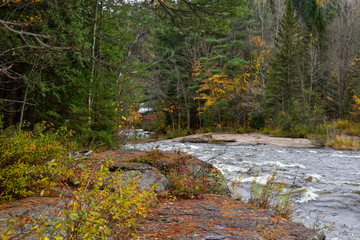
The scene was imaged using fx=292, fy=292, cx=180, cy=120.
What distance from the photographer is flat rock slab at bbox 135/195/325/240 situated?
281 cm

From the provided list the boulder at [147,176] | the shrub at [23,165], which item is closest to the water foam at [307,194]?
the boulder at [147,176]

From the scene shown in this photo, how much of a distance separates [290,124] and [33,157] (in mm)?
19620

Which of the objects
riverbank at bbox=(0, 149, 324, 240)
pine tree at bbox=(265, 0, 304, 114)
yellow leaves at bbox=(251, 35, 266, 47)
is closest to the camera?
riverbank at bbox=(0, 149, 324, 240)

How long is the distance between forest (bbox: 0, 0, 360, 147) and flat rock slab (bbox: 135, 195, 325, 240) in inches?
168

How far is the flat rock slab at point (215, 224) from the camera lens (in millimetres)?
2809

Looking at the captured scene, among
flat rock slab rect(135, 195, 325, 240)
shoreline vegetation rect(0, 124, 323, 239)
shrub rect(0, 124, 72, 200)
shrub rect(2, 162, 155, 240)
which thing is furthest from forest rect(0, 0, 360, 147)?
shrub rect(2, 162, 155, 240)

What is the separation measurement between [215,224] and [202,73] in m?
24.5

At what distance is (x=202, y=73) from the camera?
27016 mm

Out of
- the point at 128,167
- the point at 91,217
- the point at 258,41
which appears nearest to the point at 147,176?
the point at 128,167

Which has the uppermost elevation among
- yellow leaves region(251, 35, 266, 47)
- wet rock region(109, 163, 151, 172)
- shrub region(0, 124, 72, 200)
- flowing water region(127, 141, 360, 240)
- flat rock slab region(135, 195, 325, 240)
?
yellow leaves region(251, 35, 266, 47)

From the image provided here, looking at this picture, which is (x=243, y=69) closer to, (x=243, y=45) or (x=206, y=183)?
(x=243, y=45)

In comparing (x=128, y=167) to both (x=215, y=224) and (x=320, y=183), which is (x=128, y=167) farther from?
(x=320, y=183)

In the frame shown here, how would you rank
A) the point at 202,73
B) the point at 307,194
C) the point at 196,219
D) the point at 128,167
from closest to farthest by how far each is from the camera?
the point at 196,219 < the point at 128,167 < the point at 307,194 < the point at 202,73

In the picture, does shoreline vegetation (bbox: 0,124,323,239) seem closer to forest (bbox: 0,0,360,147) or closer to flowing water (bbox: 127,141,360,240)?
flowing water (bbox: 127,141,360,240)
